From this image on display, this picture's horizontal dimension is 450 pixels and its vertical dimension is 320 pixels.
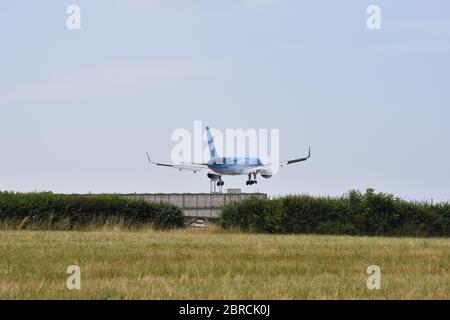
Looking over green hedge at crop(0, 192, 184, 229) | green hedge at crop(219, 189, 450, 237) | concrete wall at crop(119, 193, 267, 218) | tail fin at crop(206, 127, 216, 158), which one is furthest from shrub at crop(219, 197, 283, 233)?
tail fin at crop(206, 127, 216, 158)

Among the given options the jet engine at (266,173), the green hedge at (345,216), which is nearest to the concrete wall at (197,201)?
the green hedge at (345,216)

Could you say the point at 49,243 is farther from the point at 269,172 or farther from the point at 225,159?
the point at 225,159

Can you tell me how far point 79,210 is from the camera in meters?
42.7

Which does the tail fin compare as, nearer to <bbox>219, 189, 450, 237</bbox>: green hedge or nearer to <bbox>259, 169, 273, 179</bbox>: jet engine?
<bbox>259, 169, 273, 179</bbox>: jet engine

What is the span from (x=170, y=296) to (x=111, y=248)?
875cm

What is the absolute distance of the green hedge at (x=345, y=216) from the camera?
41906 mm

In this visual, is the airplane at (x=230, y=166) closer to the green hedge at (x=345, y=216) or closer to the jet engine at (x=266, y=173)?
the jet engine at (x=266, y=173)

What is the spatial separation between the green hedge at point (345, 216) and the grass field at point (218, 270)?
56.8 ft

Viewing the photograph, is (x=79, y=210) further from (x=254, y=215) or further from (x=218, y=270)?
(x=218, y=270)
